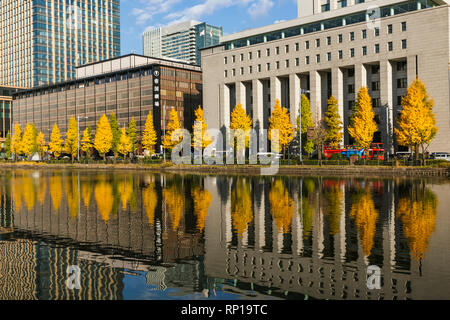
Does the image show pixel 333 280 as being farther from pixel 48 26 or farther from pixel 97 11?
pixel 97 11

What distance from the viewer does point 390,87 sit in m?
71.2

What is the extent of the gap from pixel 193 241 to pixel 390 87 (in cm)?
6508

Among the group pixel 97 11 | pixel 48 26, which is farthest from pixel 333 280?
pixel 97 11

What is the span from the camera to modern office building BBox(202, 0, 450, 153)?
65438 millimetres

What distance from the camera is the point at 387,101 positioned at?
70.6m

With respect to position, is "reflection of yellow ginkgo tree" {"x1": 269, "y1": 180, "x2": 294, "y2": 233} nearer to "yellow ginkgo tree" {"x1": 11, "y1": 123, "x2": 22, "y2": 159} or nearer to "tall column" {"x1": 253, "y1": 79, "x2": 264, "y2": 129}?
"tall column" {"x1": 253, "y1": 79, "x2": 264, "y2": 129}

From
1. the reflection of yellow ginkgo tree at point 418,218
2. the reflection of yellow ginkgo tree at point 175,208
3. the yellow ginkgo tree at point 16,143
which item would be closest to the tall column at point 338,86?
the reflection of yellow ginkgo tree at point 418,218

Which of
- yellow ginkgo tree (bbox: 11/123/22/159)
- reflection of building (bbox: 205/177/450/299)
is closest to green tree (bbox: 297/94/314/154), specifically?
reflection of building (bbox: 205/177/450/299)

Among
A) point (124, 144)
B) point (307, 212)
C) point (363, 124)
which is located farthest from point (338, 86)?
point (307, 212)

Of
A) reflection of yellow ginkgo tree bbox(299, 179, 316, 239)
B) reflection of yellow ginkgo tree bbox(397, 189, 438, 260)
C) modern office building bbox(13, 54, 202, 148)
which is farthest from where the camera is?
modern office building bbox(13, 54, 202, 148)

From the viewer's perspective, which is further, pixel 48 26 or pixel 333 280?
pixel 48 26

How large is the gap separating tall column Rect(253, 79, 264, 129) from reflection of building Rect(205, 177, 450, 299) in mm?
72290

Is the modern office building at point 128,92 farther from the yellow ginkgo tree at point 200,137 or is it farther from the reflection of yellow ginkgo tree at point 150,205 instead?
the reflection of yellow ginkgo tree at point 150,205

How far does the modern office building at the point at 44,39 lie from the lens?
587 feet
